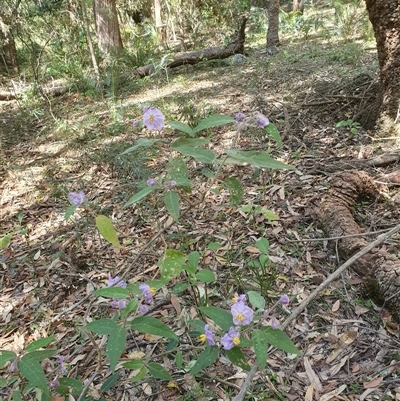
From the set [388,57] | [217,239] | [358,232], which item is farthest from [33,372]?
[388,57]

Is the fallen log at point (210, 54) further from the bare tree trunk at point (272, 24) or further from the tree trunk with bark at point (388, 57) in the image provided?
the tree trunk with bark at point (388, 57)

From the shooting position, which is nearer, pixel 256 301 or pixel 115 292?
pixel 115 292

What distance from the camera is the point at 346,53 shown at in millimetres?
5633

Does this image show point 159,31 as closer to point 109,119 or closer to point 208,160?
point 109,119

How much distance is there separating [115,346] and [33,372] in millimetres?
271

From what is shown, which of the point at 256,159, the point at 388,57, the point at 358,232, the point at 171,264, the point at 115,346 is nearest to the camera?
the point at 115,346

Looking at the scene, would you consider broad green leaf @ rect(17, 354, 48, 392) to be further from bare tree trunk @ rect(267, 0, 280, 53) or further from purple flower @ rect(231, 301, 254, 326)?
bare tree trunk @ rect(267, 0, 280, 53)

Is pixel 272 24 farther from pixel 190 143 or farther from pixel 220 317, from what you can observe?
pixel 220 317

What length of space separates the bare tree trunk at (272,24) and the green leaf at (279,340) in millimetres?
7077

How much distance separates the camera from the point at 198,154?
1.16 meters

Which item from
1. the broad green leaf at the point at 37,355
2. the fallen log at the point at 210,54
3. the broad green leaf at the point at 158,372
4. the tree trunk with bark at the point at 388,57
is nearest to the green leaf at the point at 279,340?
the broad green leaf at the point at 158,372

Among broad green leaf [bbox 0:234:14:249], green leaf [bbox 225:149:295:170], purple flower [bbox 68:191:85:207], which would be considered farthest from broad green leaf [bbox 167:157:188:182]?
broad green leaf [bbox 0:234:14:249]

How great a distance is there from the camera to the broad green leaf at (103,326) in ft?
3.32

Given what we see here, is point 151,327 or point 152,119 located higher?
point 152,119
